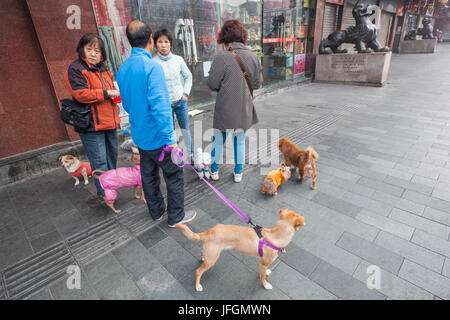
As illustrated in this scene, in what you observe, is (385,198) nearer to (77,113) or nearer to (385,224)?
(385,224)

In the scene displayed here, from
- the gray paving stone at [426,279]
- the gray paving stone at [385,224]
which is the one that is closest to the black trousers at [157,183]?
the gray paving stone at [385,224]

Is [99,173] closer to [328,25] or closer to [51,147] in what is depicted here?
[51,147]

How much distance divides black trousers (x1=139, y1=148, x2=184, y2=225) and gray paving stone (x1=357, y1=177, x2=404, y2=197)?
2.61 meters

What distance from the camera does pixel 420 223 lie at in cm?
268

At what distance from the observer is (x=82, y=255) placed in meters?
2.48

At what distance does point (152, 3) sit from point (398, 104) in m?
7.46

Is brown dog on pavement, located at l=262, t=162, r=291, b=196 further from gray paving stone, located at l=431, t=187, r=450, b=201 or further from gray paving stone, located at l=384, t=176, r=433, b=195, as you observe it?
gray paving stone, located at l=431, t=187, r=450, b=201

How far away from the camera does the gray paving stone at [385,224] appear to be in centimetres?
257

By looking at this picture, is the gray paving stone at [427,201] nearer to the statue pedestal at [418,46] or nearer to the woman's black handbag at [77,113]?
the woman's black handbag at [77,113]

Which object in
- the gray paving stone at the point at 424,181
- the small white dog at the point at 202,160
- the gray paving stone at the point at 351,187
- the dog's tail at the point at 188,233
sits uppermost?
the dog's tail at the point at 188,233

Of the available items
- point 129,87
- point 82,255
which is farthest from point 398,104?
point 82,255

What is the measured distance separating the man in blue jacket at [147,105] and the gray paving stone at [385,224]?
217 cm

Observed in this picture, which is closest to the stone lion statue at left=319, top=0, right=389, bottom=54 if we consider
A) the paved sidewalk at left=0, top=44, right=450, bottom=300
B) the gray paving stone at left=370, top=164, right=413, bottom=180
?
the paved sidewalk at left=0, top=44, right=450, bottom=300
